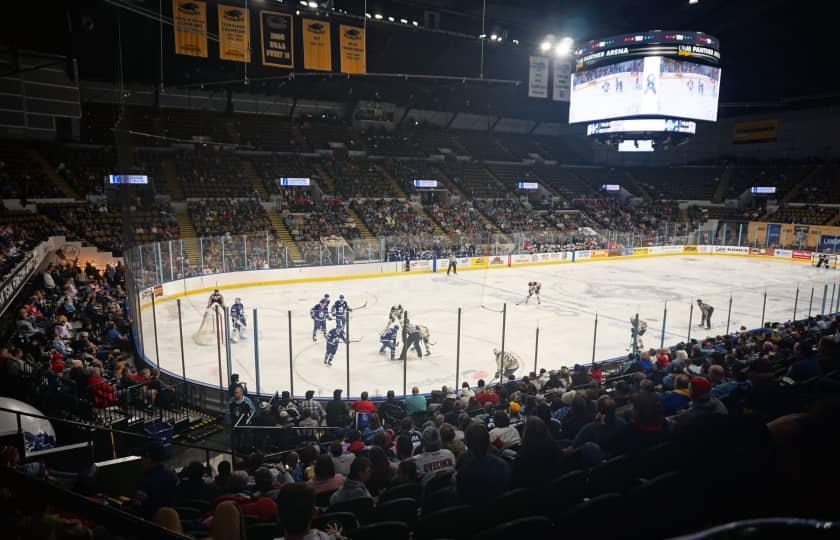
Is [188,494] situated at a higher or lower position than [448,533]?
lower

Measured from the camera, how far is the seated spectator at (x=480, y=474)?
11.6 ft

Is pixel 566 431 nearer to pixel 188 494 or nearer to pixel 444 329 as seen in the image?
pixel 188 494

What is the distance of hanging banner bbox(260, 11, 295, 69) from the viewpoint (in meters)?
16.8

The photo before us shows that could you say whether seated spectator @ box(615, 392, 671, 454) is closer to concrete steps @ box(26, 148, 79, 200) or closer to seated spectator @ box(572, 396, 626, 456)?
seated spectator @ box(572, 396, 626, 456)

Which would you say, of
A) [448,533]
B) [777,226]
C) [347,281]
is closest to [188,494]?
[448,533]

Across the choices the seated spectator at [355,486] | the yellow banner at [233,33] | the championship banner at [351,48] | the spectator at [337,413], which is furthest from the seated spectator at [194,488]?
the championship banner at [351,48]

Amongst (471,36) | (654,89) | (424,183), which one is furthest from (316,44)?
A: (424,183)

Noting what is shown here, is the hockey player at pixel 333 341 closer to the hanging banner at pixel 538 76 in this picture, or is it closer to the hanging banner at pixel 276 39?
the hanging banner at pixel 276 39

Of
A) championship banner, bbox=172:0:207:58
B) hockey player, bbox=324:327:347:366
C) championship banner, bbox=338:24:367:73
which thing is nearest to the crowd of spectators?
championship banner, bbox=338:24:367:73

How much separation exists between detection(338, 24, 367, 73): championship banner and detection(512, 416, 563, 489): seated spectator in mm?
Answer: 16664

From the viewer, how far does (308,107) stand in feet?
139

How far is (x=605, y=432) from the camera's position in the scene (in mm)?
4613

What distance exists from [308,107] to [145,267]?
91.2 feet

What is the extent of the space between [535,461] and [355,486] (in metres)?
1.38
